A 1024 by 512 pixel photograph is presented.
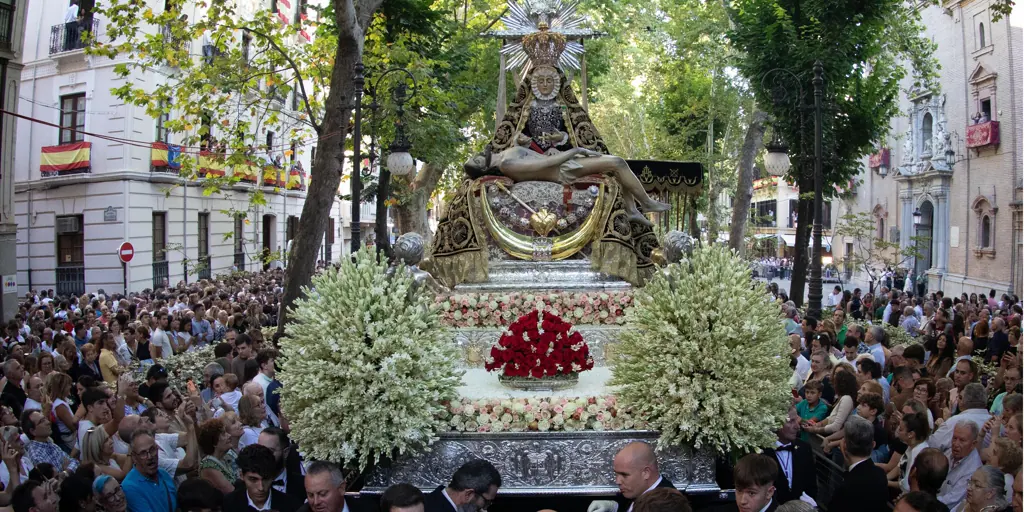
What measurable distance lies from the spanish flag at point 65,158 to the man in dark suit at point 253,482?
76.8ft

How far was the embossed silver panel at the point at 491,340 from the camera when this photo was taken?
10547mm

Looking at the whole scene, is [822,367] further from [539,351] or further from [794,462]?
[539,351]

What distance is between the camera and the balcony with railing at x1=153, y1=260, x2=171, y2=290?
28.3 meters

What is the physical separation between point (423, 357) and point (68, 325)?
10361 mm

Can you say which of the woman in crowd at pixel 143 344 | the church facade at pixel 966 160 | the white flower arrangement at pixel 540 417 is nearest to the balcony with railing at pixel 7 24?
the woman in crowd at pixel 143 344

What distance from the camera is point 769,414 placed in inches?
307

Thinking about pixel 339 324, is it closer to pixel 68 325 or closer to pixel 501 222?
pixel 501 222

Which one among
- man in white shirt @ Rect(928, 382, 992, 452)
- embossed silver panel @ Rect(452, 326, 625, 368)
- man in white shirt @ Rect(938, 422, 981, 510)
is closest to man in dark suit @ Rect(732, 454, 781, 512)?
man in white shirt @ Rect(938, 422, 981, 510)

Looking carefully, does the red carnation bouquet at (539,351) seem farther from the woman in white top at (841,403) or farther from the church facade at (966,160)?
the church facade at (966,160)

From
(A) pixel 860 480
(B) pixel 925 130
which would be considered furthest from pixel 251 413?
(B) pixel 925 130

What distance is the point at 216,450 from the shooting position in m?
7.05

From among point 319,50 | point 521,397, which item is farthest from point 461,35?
point 521,397

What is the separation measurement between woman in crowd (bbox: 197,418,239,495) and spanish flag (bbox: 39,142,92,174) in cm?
2239

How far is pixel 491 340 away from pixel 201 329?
24.4ft
